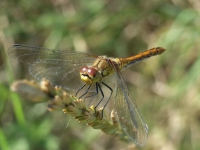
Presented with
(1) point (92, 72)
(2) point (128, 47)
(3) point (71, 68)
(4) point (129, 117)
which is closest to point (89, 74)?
(1) point (92, 72)

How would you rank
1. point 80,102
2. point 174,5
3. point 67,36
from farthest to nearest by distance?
1. point 67,36
2. point 174,5
3. point 80,102

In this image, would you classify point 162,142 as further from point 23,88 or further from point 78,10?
point 23,88

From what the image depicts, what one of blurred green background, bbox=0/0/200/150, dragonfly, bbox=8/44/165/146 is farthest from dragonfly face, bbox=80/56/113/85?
blurred green background, bbox=0/0/200/150

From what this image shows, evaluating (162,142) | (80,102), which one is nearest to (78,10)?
(162,142)

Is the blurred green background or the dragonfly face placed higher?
the blurred green background

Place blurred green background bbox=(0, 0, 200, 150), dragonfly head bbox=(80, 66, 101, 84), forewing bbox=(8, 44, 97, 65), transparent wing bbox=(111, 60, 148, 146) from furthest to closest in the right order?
blurred green background bbox=(0, 0, 200, 150) → forewing bbox=(8, 44, 97, 65) → dragonfly head bbox=(80, 66, 101, 84) → transparent wing bbox=(111, 60, 148, 146)

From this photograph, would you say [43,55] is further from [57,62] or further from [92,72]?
[92,72]

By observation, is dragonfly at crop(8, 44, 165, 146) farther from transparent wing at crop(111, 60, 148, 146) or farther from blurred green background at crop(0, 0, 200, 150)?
blurred green background at crop(0, 0, 200, 150)

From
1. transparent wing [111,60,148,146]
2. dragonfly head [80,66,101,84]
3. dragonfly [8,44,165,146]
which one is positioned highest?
dragonfly [8,44,165,146]
